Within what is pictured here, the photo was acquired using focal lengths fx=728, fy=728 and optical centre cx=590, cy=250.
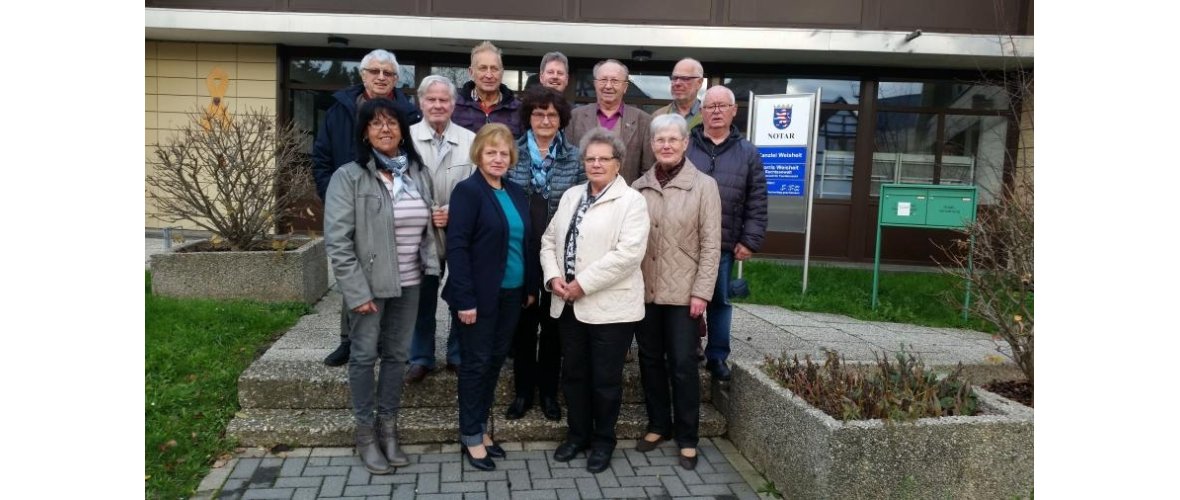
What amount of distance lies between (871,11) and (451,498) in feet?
30.8

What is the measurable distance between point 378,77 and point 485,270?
1276 mm

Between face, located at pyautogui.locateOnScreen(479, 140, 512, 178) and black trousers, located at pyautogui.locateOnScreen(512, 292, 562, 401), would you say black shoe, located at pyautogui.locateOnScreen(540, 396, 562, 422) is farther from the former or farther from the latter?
face, located at pyautogui.locateOnScreen(479, 140, 512, 178)

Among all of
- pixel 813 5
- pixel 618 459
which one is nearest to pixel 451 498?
pixel 618 459

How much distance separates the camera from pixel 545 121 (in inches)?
150

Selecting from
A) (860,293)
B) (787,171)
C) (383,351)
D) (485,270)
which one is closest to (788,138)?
(787,171)

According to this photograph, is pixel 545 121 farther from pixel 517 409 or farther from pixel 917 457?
pixel 917 457

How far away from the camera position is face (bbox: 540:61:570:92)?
4.23 metres

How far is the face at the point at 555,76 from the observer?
423cm

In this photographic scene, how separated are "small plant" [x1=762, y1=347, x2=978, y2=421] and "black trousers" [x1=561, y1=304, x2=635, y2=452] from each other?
938 mm

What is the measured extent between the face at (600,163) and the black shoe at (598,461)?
142cm

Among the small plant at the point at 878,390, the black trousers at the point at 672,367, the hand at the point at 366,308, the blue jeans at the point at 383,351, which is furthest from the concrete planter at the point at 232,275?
the small plant at the point at 878,390

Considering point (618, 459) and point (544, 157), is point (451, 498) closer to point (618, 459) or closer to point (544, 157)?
point (618, 459)

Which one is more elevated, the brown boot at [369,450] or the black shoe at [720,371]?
the black shoe at [720,371]

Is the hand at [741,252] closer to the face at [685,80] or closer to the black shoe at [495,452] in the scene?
the face at [685,80]
